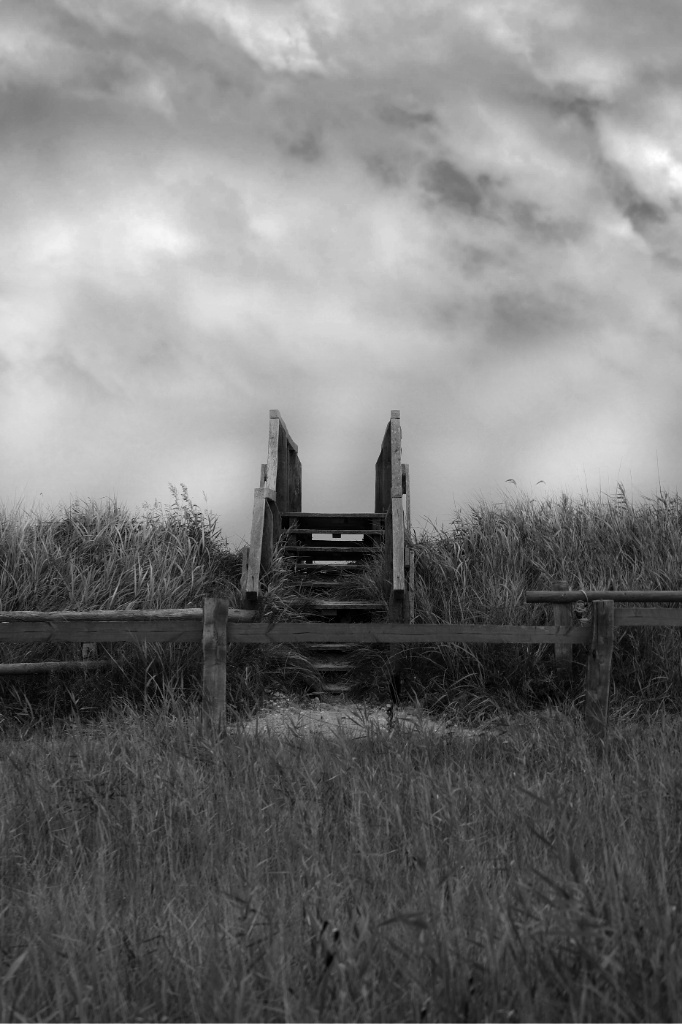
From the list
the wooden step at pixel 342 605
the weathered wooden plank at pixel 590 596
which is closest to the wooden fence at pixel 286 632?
the weathered wooden plank at pixel 590 596

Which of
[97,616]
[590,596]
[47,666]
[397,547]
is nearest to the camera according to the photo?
[97,616]

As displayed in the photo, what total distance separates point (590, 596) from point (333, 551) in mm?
4463

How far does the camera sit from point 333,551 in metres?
10.9

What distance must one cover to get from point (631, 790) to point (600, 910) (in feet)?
7.19

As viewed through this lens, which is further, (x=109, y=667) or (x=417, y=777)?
(x=109, y=667)

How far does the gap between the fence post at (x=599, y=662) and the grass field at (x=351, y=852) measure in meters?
0.20

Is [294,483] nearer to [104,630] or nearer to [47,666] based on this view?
[47,666]

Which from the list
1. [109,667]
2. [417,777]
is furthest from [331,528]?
[417,777]

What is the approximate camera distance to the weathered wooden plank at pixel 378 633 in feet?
20.9

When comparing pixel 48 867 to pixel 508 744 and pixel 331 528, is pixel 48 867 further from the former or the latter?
pixel 331 528

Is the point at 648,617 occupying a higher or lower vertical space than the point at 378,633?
higher

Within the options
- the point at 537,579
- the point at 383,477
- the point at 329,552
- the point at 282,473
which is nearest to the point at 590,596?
the point at 537,579

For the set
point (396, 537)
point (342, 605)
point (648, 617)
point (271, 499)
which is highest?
point (271, 499)

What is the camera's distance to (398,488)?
974 centimetres
